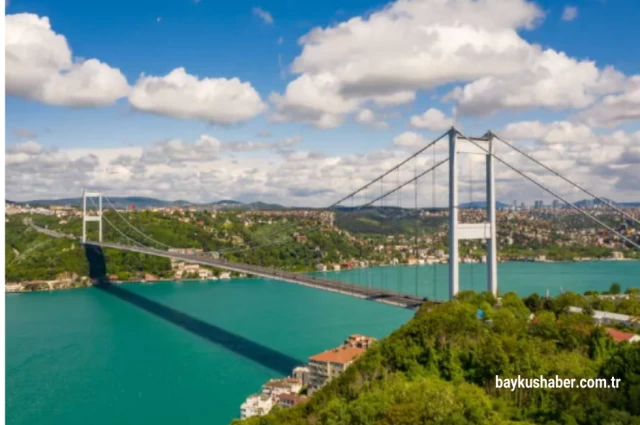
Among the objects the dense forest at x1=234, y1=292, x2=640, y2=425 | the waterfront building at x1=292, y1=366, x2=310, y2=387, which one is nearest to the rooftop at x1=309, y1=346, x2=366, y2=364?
the waterfront building at x1=292, y1=366, x2=310, y2=387

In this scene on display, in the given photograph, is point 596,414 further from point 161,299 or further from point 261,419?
point 161,299

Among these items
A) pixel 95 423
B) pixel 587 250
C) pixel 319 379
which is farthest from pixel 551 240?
pixel 95 423

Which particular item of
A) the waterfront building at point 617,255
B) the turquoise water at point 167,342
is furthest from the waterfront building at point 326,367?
the waterfront building at point 617,255

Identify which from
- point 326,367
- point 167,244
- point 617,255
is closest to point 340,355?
point 326,367

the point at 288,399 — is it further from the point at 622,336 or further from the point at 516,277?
the point at 516,277

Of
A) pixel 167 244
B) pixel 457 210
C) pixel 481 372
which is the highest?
pixel 457 210

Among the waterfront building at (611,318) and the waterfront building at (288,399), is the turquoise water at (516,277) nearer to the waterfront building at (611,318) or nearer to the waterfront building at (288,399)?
the waterfront building at (611,318)
